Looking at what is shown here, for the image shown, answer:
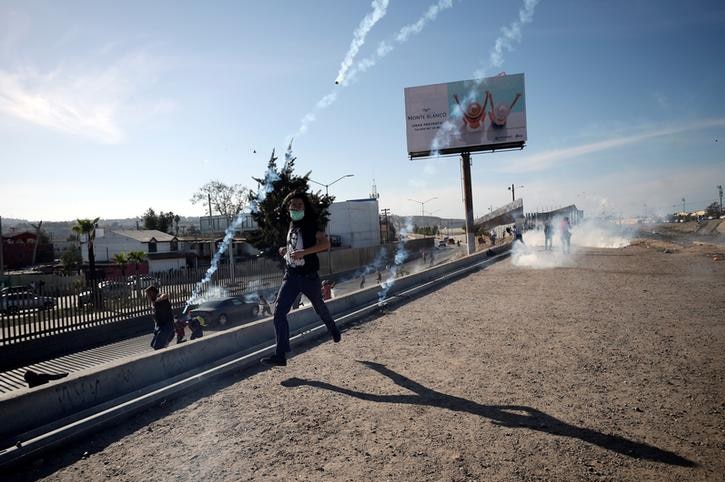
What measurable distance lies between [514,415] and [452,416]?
1.58 feet

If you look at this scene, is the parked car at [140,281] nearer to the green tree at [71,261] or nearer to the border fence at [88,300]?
the border fence at [88,300]

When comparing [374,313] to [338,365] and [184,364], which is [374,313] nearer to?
[338,365]

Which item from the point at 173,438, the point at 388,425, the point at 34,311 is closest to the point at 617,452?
the point at 388,425

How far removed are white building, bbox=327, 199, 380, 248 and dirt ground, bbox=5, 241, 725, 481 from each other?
5572 centimetres

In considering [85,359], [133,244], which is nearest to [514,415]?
[85,359]

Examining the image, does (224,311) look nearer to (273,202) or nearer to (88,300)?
(88,300)

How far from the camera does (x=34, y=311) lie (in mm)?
12805

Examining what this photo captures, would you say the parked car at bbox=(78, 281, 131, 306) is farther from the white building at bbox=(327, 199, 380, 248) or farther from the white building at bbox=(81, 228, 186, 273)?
the white building at bbox=(327, 199, 380, 248)

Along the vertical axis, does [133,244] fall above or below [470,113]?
below

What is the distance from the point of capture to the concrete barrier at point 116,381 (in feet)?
10.6

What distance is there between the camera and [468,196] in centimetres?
3278

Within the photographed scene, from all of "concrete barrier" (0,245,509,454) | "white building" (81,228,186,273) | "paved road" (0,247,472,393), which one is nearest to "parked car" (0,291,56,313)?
"paved road" (0,247,472,393)

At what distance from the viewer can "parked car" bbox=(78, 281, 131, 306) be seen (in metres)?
14.5

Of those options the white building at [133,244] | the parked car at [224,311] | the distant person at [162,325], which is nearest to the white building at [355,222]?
the white building at [133,244]
